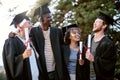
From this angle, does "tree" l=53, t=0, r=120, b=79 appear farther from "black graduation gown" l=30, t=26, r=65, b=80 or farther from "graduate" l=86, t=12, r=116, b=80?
"black graduation gown" l=30, t=26, r=65, b=80

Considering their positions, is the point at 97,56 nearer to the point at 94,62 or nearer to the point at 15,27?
the point at 94,62

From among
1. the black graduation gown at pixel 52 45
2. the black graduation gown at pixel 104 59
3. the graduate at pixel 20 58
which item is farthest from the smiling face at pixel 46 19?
the black graduation gown at pixel 104 59

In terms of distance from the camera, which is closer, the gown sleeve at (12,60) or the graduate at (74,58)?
the gown sleeve at (12,60)

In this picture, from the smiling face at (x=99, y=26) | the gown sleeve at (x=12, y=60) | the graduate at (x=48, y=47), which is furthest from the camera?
the smiling face at (x=99, y=26)

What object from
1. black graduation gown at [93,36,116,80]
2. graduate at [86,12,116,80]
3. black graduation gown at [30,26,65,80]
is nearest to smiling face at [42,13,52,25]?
black graduation gown at [30,26,65,80]

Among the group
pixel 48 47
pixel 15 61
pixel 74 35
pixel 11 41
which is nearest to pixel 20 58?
pixel 15 61

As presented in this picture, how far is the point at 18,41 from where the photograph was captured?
4.89 meters

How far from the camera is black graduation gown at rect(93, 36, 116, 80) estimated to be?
541cm

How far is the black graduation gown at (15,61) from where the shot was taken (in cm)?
477

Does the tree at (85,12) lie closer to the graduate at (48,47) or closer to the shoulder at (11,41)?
the graduate at (48,47)

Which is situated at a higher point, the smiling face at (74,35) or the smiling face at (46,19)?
the smiling face at (46,19)

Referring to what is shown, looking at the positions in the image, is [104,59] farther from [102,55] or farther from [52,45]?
[52,45]

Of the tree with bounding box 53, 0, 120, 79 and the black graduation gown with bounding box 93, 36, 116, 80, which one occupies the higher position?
the tree with bounding box 53, 0, 120, 79

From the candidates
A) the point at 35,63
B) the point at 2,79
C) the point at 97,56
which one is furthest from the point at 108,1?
the point at 2,79
